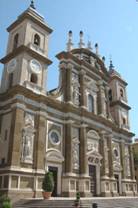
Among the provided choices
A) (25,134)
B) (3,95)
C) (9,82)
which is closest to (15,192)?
(25,134)

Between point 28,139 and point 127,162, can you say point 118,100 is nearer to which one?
point 127,162

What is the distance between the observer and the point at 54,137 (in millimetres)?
23438

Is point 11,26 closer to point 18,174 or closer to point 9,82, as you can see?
point 9,82

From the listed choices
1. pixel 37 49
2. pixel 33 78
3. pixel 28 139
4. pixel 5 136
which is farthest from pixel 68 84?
pixel 5 136

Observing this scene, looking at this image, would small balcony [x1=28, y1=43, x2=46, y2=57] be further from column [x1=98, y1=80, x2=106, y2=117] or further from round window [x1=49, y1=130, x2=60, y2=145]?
column [x1=98, y1=80, x2=106, y2=117]

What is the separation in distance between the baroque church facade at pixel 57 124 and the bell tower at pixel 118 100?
7.21 feet

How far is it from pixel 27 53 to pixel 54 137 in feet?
27.4

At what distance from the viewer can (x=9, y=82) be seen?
23.4m

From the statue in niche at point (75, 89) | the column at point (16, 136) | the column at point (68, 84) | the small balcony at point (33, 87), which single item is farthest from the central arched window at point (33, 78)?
the statue in niche at point (75, 89)

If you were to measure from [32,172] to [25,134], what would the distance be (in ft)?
10.3

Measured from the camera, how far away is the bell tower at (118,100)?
3456cm

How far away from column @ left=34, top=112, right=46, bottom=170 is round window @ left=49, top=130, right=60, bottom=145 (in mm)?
1253

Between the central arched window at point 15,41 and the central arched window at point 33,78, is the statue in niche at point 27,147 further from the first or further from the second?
the central arched window at point 15,41

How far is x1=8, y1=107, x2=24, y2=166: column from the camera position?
18898 millimetres
